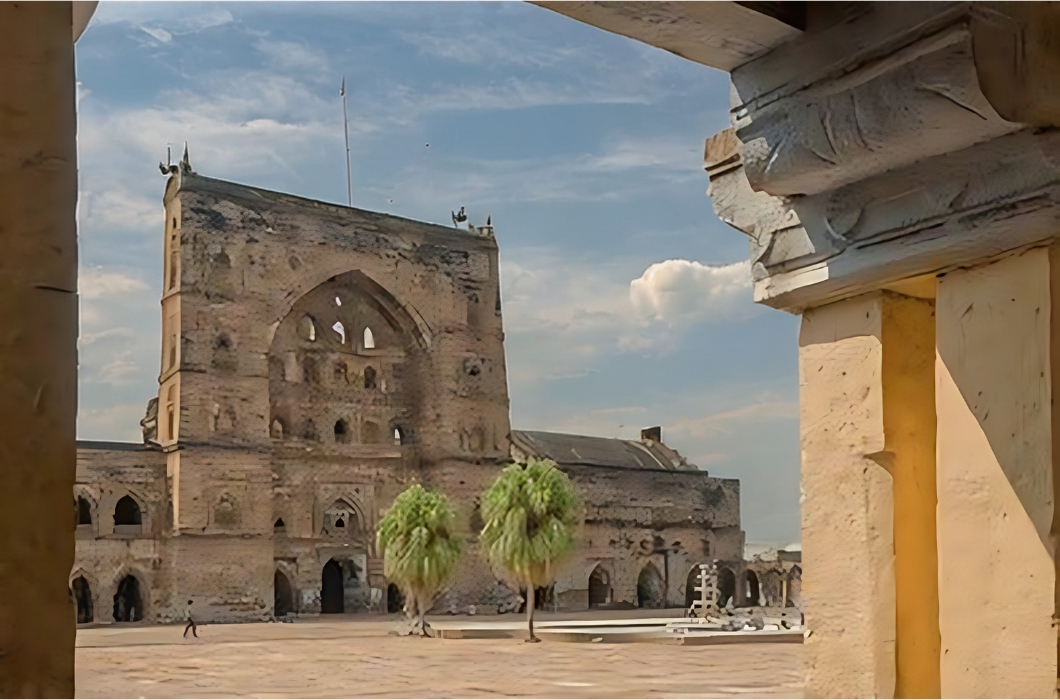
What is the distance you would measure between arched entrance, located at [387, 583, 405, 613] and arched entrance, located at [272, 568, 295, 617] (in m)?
2.93

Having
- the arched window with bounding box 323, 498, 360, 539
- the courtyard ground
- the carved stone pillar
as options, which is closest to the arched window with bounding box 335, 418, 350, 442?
the arched window with bounding box 323, 498, 360, 539

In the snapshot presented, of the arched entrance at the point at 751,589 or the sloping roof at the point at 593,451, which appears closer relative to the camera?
the sloping roof at the point at 593,451

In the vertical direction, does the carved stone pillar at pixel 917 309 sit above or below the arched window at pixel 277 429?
below

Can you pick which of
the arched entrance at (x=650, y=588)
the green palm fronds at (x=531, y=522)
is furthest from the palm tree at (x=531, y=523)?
the arched entrance at (x=650, y=588)

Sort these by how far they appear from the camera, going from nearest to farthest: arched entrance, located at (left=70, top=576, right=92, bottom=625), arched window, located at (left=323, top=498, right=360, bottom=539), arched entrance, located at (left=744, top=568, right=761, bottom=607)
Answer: arched entrance, located at (left=70, top=576, right=92, bottom=625) < arched window, located at (left=323, top=498, right=360, bottom=539) < arched entrance, located at (left=744, top=568, right=761, bottom=607)

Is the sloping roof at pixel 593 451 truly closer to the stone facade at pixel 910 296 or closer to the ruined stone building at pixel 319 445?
the ruined stone building at pixel 319 445

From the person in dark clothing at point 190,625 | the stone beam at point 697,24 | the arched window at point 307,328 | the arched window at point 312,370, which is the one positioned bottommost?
the person in dark clothing at point 190,625

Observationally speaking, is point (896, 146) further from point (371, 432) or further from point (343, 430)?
point (371, 432)

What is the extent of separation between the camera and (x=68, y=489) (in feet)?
5.39

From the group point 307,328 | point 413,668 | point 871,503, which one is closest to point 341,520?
point 307,328

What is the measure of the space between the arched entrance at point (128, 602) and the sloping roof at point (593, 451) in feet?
42.4

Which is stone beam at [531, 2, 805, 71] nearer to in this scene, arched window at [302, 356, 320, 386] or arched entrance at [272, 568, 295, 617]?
arched entrance at [272, 568, 295, 617]

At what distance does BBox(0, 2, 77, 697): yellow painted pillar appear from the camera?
157 cm

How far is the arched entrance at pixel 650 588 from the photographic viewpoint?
39.2 meters
